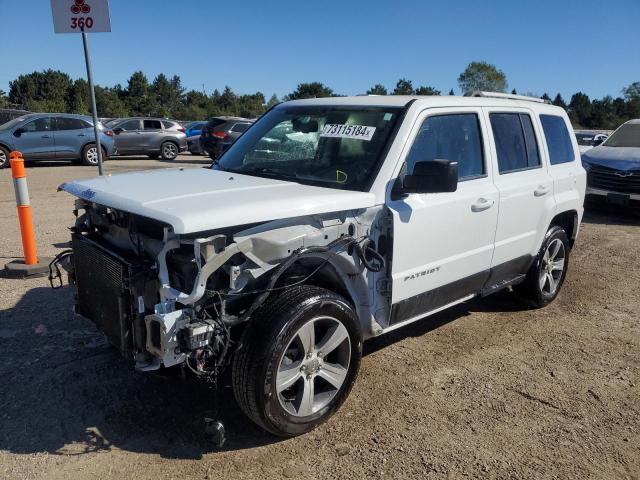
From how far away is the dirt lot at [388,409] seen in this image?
2.98 m

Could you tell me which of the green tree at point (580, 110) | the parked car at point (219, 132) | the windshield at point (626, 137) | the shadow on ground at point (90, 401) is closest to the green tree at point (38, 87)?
the parked car at point (219, 132)

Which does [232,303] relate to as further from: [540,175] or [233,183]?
[540,175]

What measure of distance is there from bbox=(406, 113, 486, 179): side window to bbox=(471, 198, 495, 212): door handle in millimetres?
210

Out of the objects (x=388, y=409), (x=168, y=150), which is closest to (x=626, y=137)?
(x=388, y=409)

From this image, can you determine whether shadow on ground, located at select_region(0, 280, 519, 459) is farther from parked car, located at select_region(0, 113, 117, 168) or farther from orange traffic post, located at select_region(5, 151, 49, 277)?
parked car, located at select_region(0, 113, 117, 168)

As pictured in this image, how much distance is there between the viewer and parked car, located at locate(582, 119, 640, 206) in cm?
1025

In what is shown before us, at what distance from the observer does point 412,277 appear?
3.73m

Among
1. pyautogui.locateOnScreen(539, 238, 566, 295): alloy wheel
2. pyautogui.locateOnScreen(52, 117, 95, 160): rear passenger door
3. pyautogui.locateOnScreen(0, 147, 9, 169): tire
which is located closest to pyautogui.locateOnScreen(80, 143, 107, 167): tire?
pyautogui.locateOnScreen(52, 117, 95, 160): rear passenger door

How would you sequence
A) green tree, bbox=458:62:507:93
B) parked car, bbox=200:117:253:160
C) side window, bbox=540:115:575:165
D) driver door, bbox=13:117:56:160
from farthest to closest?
green tree, bbox=458:62:507:93, parked car, bbox=200:117:253:160, driver door, bbox=13:117:56:160, side window, bbox=540:115:575:165

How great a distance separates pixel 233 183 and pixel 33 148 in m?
15.3

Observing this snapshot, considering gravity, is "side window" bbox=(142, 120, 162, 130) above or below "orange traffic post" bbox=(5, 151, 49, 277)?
above

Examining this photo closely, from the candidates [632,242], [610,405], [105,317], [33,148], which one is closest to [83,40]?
[105,317]

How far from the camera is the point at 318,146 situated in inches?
157

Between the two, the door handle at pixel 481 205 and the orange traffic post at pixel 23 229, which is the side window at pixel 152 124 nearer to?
the orange traffic post at pixel 23 229
